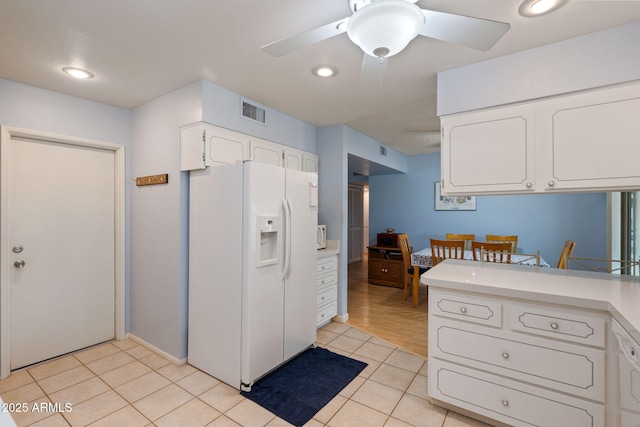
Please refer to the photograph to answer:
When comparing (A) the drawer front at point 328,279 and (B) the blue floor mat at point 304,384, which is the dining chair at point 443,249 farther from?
(B) the blue floor mat at point 304,384

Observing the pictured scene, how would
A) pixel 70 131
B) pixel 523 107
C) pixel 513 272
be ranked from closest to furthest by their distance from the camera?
pixel 523 107 → pixel 513 272 → pixel 70 131

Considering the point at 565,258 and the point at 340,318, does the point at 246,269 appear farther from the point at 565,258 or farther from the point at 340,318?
the point at 565,258

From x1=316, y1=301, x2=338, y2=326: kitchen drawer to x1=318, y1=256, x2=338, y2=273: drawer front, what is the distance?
425 mm

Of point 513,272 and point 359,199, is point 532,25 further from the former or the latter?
point 359,199

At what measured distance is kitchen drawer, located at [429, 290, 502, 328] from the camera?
1.75 m

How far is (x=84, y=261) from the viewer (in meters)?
2.81

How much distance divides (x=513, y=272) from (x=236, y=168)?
2208 millimetres

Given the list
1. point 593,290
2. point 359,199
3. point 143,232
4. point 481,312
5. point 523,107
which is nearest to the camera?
point 593,290

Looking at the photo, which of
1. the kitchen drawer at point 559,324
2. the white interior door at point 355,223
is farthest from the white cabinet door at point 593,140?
the white interior door at point 355,223

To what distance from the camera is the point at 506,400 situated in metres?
1.72

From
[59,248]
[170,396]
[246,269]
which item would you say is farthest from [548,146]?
[59,248]

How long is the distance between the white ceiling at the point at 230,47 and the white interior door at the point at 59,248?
68cm

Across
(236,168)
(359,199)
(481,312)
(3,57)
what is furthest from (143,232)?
(359,199)

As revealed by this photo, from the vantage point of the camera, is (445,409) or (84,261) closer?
(445,409)
